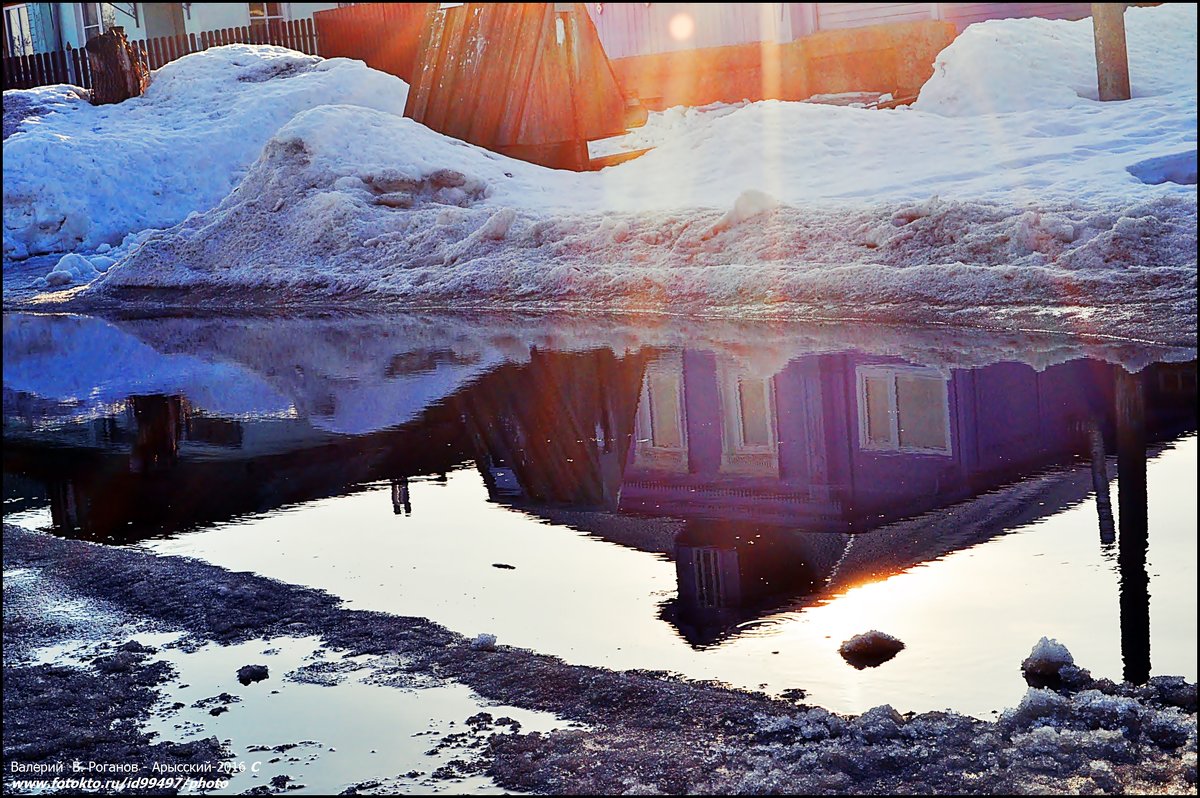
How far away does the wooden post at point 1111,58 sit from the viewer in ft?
49.4

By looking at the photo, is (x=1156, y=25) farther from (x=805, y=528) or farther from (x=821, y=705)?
(x=821, y=705)

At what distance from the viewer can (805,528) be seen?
4676 mm

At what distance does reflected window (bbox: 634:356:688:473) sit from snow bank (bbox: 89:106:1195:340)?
1614mm

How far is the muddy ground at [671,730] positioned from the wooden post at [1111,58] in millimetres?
13120

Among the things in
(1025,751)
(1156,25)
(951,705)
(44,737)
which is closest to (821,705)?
(951,705)

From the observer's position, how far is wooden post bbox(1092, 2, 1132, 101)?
1505 cm

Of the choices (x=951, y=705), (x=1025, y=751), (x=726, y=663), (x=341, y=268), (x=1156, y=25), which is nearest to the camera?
(x=1025, y=751)

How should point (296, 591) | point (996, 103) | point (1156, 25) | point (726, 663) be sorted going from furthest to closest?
point (1156, 25) < point (996, 103) < point (296, 591) < point (726, 663)

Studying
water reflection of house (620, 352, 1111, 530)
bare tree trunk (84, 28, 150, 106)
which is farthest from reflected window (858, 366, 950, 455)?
bare tree trunk (84, 28, 150, 106)

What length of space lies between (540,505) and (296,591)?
3.73 ft

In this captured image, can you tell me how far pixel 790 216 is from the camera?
414 inches

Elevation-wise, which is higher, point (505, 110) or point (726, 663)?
point (505, 110)

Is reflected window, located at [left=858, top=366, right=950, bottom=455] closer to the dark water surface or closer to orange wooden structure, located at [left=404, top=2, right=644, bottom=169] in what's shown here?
the dark water surface

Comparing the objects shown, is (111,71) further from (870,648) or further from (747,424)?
(870,648)
